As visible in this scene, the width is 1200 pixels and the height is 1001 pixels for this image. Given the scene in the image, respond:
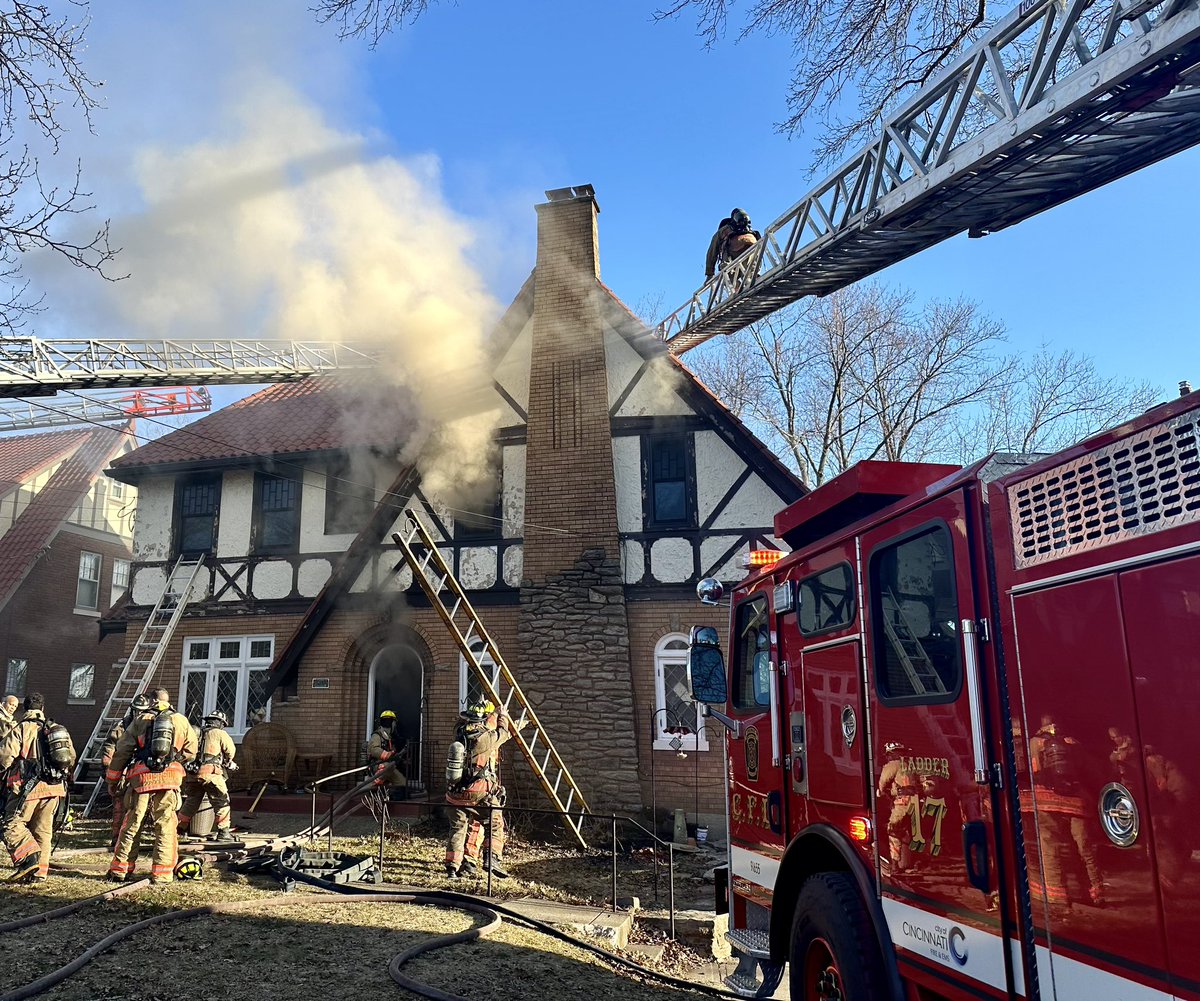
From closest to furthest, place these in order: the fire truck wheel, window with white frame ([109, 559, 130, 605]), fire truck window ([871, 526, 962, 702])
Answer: fire truck window ([871, 526, 962, 702])
the fire truck wheel
window with white frame ([109, 559, 130, 605])

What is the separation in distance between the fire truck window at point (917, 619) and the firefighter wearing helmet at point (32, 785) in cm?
759

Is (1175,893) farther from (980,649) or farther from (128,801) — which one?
(128,801)

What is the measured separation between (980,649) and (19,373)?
13.3 metres

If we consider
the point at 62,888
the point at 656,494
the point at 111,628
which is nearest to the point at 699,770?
the point at 656,494

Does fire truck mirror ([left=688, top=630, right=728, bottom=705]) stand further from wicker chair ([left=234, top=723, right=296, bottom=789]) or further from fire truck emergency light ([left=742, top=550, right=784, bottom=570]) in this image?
wicker chair ([left=234, top=723, right=296, bottom=789])

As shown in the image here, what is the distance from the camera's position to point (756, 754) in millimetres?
A: 4773

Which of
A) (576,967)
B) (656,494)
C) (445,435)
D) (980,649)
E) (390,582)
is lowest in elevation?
(576,967)

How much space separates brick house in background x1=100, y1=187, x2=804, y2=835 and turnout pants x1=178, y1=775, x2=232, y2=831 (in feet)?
9.20

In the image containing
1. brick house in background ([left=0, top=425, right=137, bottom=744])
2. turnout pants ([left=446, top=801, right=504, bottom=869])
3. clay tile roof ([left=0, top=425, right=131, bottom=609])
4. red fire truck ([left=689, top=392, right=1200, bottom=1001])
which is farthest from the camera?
brick house in background ([left=0, top=425, right=137, bottom=744])

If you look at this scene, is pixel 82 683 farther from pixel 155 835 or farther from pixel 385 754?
pixel 155 835

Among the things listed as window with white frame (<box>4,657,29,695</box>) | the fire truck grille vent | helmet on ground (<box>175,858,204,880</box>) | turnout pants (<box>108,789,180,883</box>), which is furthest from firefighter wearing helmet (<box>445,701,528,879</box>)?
window with white frame (<box>4,657,29,695</box>)

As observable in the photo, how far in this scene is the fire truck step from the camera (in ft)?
14.2

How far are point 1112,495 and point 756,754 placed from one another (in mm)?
2833

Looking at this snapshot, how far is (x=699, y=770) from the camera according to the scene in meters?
11.2
